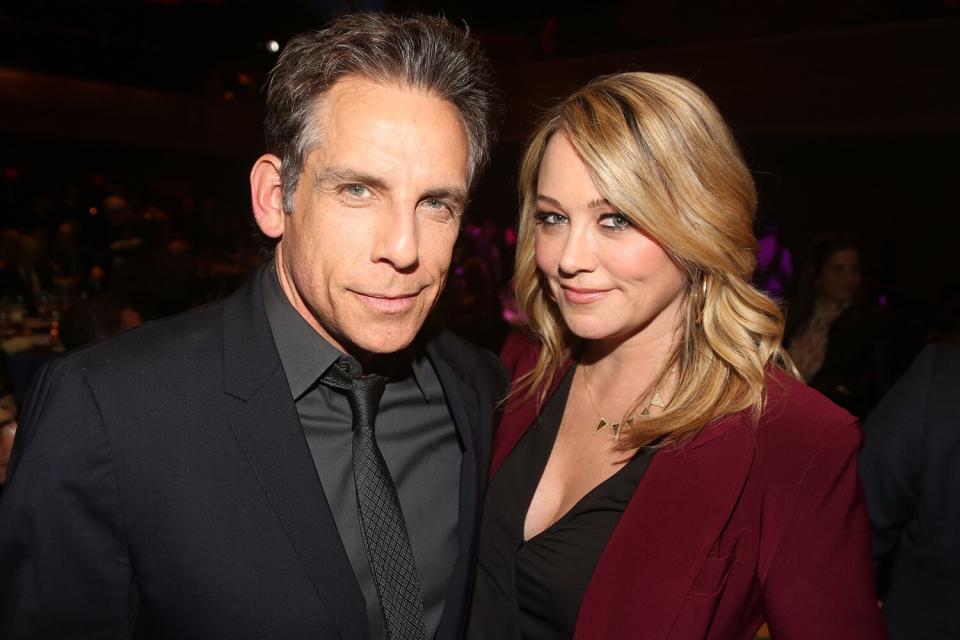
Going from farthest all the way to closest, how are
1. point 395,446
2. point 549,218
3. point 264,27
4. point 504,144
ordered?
1. point 264,27
2. point 504,144
3. point 549,218
4. point 395,446

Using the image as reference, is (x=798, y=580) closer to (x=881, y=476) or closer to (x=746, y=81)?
(x=881, y=476)

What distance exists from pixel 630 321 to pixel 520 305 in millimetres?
546

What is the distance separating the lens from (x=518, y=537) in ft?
5.44

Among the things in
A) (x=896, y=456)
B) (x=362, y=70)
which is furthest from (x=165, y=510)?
(x=896, y=456)

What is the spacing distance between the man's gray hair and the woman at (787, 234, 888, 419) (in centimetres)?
341

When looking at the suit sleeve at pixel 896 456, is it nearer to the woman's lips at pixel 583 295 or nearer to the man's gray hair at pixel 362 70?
the woman's lips at pixel 583 295

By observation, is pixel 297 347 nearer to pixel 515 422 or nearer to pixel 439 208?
pixel 439 208

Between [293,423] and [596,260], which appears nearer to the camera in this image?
[293,423]

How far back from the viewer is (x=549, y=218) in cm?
172

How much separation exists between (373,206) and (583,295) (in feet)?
1.80

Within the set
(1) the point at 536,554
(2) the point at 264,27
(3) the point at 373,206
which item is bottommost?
(1) the point at 536,554

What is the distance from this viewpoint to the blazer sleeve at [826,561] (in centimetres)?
138

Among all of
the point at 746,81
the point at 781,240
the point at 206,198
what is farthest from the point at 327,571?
the point at 206,198

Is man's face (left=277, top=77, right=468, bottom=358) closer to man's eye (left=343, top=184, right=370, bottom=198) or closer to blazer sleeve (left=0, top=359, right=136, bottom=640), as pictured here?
man's eye (left=343, top=184, right=370, bottom=198)
